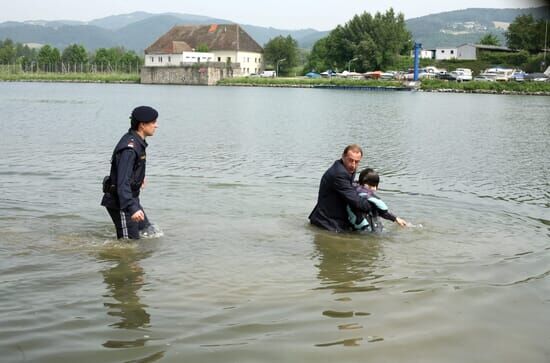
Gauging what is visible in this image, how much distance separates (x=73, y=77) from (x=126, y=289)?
15091cm

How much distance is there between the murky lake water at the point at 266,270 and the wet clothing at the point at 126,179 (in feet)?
1.91

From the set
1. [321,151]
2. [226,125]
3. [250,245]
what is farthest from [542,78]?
[250,245]

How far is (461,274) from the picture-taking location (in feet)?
30.6

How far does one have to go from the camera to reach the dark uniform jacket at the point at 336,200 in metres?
10.6

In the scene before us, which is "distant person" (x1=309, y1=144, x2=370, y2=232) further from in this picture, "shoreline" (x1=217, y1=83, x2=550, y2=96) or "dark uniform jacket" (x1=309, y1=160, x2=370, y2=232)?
"shoreline" (x1=217, y1=83, x2=550, y2=96)

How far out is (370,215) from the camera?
1159 centimetres

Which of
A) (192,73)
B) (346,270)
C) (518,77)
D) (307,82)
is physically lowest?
(346,270)

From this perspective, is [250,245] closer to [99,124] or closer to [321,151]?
[321,151]

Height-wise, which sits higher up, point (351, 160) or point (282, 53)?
point (282, 53)

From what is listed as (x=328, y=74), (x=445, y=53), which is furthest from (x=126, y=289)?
(x=445, y=53)

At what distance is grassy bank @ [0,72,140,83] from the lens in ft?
480

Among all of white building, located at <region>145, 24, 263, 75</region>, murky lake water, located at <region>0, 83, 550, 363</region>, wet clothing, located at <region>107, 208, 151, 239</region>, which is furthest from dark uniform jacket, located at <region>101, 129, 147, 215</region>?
white building, located at <region>145, 24, 263, 75</region>

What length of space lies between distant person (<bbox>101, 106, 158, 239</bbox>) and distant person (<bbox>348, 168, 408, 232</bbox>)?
12.0 ft

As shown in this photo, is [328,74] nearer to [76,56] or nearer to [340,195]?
[76,56]
